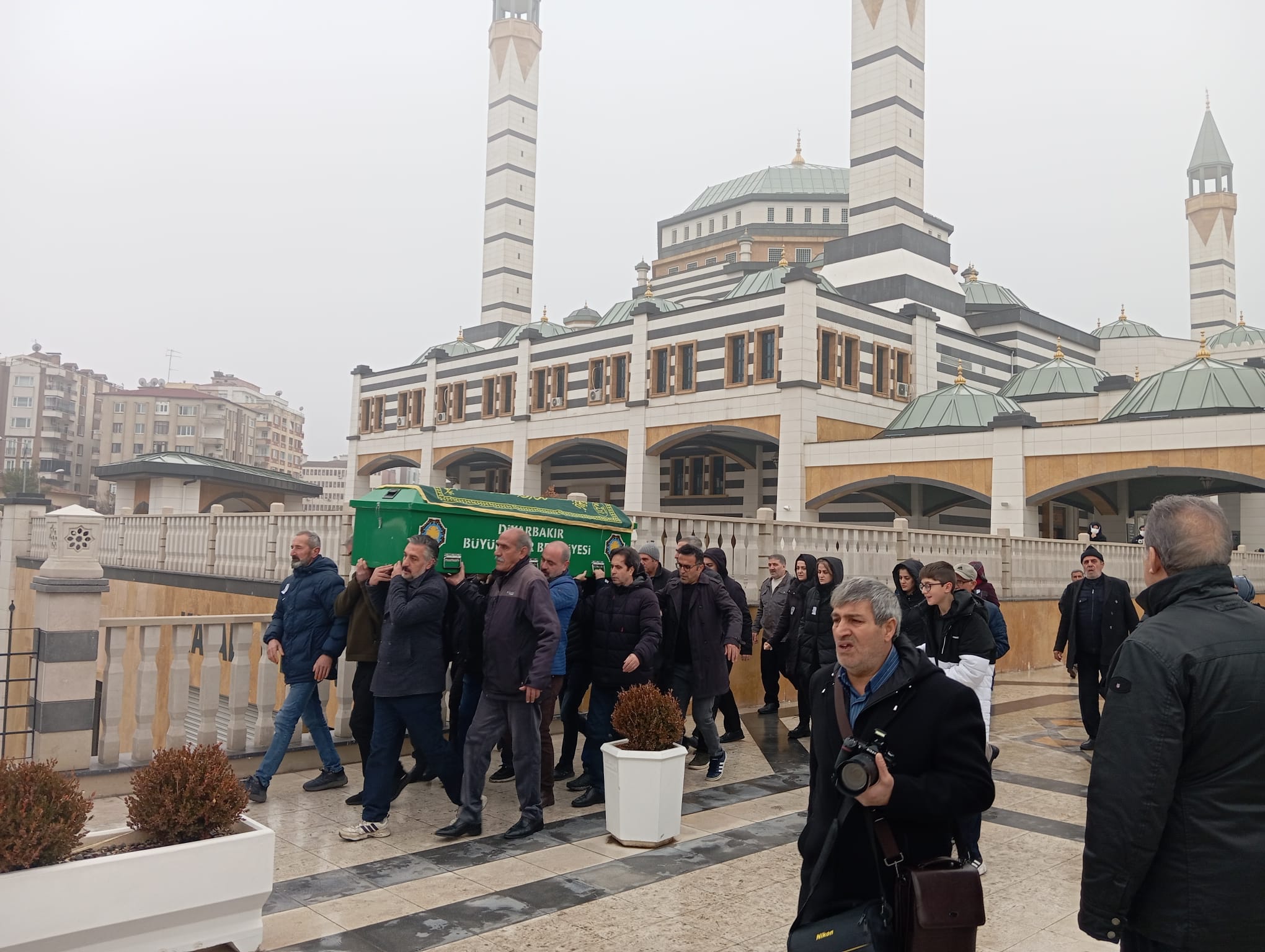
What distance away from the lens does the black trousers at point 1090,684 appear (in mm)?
9117

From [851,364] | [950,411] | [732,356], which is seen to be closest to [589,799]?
[950,411]

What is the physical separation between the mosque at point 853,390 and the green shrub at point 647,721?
2046 centimetres

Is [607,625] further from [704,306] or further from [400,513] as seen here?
[704,306]

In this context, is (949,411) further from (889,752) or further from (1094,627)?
(889,752)

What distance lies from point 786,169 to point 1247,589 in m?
61.9

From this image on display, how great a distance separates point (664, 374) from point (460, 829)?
93.7 ft

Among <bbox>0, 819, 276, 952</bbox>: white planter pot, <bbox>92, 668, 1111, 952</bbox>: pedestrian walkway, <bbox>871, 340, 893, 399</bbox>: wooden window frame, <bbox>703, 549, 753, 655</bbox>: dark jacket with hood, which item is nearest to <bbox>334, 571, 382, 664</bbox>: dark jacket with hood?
<bbox>92, 668, 1111, 952</bbox>: pedestrian walkway

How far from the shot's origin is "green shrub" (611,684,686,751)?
6.12 metres

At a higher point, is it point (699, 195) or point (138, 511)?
point (699, 195)

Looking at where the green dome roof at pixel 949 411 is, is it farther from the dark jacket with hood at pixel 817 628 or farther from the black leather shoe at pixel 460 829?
the black leather shoe at pixel 460 829

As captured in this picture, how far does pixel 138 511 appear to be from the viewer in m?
26.6

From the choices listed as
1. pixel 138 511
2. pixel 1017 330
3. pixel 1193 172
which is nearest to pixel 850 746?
pixel 138 511

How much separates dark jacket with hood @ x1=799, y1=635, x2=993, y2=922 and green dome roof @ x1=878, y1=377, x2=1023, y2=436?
25.2 metres

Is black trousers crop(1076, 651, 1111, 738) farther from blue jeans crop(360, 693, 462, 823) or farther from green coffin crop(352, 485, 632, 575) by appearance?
blue jeans crop(360, 693, 462, 823)
